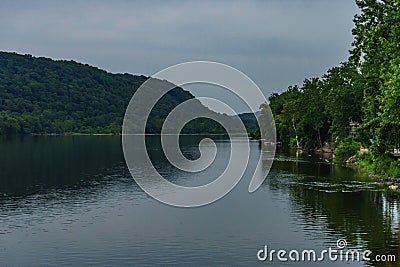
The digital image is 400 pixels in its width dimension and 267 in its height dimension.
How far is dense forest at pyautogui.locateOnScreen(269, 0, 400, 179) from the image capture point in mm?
39438

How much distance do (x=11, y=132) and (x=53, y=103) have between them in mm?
28914

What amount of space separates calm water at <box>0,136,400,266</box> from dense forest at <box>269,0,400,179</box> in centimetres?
491

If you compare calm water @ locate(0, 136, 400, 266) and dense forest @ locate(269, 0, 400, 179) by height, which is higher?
dense forest @ locate(269, 0, 400, 179)

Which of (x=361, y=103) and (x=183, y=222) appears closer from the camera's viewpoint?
(x=183, y=222)

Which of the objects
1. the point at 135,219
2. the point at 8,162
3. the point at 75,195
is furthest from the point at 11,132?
the point at 135,219

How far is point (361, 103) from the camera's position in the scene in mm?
70250

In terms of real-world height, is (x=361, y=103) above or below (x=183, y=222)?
above

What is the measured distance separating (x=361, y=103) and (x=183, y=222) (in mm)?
41030

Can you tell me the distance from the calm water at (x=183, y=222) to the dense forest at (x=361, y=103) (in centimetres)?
491

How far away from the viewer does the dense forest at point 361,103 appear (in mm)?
39438

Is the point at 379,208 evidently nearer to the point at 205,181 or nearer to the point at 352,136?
the point at 205,181

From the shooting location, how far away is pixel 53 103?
198250mm

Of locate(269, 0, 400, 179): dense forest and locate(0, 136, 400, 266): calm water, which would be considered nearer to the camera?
locate(0, 136, 400, 266): calm water

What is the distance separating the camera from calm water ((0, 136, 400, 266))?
27.6 metres
